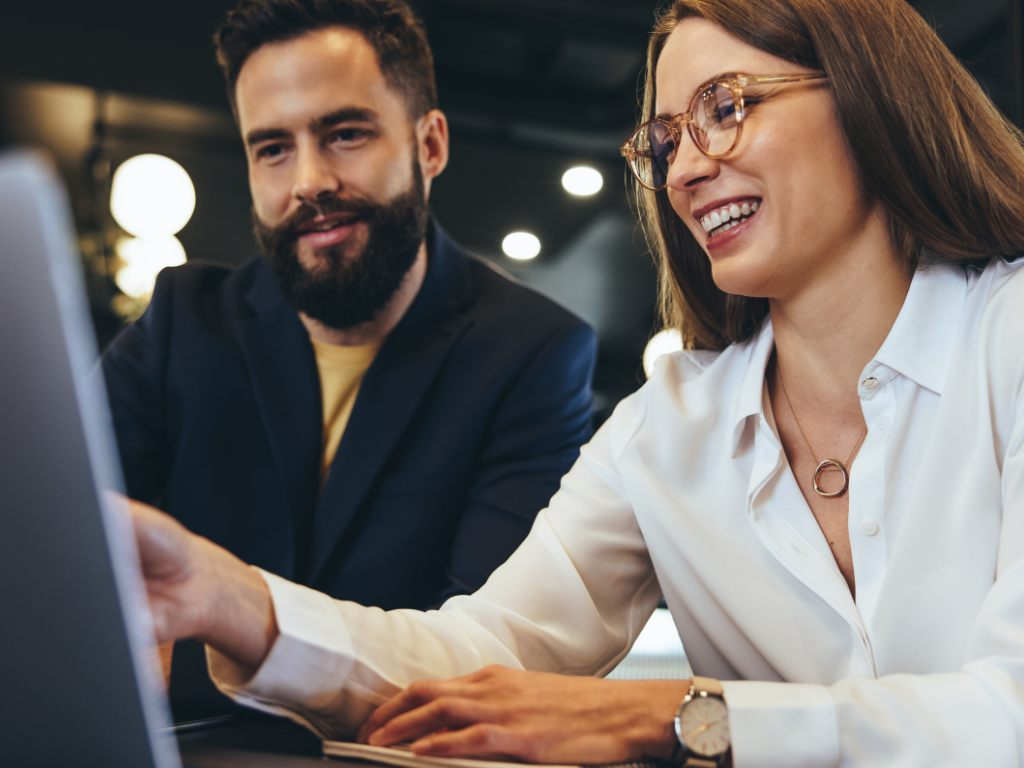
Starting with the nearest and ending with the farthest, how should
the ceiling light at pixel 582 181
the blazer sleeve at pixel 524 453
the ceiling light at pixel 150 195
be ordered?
the blazer sleeve at pixel 524 453 → the ceiling light at pixel 150 195 → the ceiling light at pixel 582 181

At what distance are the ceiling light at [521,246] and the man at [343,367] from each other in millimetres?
4319

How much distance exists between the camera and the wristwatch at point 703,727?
0.72 meters

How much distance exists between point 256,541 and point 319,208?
2.44 ft

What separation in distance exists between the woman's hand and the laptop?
1.29ft

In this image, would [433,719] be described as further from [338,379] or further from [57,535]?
[338,379]

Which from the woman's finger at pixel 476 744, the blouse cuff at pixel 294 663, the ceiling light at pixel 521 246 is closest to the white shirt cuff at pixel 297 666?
the blouse cuff at pixel 294 663

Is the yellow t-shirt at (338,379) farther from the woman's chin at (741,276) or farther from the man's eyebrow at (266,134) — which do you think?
the woman's chin at (741,276)

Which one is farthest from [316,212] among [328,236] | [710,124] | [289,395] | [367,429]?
[710,124]

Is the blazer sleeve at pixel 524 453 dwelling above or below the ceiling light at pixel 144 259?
below

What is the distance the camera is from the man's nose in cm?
176

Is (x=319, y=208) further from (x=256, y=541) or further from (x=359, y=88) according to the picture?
(x=256, y=541)

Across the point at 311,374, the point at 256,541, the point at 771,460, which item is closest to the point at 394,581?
the point at 256,541

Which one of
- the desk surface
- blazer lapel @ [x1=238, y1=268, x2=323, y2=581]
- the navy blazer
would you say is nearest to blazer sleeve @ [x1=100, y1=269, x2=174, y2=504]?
the navy blazer

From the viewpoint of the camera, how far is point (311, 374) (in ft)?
5.87
